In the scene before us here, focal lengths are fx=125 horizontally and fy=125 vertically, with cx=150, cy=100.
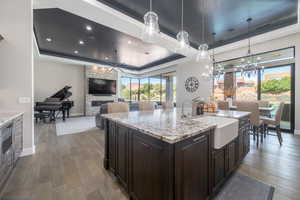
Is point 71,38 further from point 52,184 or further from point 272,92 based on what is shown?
point 272,92

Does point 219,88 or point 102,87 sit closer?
point 219,88

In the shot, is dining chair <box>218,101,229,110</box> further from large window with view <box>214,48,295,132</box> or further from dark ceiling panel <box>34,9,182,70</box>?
dark ceiling panel <box>34,9,182,70</box>

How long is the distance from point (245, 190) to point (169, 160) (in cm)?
157

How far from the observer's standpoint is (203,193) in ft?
4.40

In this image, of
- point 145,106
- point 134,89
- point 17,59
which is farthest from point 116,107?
point 134,89

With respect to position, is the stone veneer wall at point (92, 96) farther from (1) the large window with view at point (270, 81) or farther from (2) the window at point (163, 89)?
(1) the large window with view at point (270, 81)

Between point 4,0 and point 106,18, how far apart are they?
1836mm

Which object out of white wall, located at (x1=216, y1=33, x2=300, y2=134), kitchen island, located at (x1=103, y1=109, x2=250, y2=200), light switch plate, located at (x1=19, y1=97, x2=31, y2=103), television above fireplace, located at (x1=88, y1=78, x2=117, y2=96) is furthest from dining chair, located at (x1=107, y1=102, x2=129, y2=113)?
television above fireplace, located at (x1=88, y1=78, x2=117, y2=96)

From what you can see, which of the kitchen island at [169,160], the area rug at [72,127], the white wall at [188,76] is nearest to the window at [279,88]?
the white wall at [188,76]

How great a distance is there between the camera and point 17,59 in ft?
8.27

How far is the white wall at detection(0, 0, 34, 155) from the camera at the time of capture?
2426mm

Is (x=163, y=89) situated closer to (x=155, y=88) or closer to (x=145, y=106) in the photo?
(x=155, y=88)

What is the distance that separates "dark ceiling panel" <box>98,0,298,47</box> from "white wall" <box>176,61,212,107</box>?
7.99 ft

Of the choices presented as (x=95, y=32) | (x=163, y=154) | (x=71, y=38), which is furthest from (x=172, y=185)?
(x=71, y=38)
